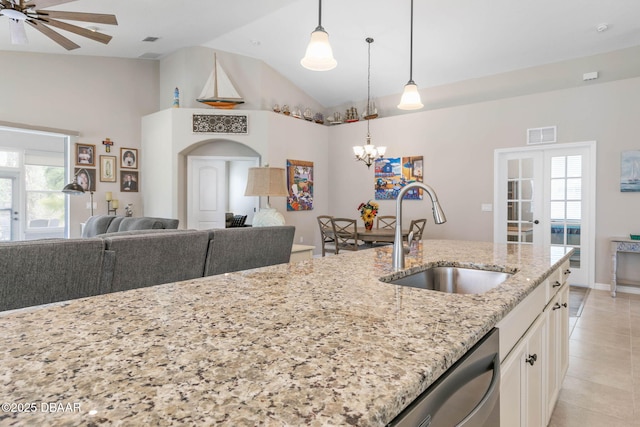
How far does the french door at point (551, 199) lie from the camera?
5.01 metres

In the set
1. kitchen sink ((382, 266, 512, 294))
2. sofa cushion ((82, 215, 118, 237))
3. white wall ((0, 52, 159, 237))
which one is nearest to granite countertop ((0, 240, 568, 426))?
kitchen sink ((382, 266, 512, 294))

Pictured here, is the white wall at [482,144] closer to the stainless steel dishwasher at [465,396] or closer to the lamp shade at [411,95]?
the lamp shade at [411,95]

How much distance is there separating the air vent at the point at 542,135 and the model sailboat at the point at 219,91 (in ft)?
14.9

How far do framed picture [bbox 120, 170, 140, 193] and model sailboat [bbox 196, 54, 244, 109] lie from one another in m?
1.93

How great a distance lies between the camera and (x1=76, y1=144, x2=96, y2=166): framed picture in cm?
621

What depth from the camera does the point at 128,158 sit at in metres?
6.79

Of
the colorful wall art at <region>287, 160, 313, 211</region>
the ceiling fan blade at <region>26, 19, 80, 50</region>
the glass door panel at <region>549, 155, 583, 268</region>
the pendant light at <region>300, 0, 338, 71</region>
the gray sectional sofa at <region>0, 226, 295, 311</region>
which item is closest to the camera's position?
the gray sectional sofa at <region>0, 226, 295, 311</region>

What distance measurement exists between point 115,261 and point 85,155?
515cm

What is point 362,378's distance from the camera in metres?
0.59

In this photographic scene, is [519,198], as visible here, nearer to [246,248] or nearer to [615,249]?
[615,249]

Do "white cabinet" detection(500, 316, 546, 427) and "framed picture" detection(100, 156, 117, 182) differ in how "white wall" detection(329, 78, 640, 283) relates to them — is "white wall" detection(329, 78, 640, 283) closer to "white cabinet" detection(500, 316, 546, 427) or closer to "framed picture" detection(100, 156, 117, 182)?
"framed picture" detection(100, 156, 117, 182)

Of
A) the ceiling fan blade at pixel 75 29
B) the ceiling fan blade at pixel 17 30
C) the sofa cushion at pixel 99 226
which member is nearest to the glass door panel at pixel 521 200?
the ceiling fan blade at pixel 75 29

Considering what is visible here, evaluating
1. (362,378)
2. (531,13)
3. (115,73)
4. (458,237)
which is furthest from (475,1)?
(115,73)

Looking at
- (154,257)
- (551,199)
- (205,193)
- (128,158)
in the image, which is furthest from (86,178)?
(551,199)
